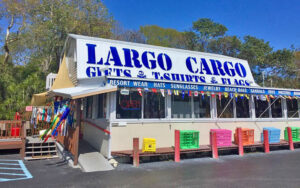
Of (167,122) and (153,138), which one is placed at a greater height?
(167,122)

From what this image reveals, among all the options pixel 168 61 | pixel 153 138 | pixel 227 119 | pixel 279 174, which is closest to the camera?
pixel 279 174

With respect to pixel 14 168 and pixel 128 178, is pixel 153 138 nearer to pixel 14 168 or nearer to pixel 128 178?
pixel 128 178

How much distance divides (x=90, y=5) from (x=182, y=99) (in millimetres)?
20277

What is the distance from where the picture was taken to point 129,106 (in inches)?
357

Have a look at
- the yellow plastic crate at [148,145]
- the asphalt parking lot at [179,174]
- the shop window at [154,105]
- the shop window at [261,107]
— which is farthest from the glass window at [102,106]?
the shop window at [261,107]

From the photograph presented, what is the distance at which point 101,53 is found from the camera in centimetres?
1127

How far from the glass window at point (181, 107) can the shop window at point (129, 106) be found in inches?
65.4

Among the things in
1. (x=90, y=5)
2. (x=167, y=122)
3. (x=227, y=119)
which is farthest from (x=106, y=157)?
(x=90, y=5)

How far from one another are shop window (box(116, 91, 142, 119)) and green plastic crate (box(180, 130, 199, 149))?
200 centimetres

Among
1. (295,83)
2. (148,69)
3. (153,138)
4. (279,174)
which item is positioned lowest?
(279,174)

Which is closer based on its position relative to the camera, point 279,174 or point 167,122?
point 279,174

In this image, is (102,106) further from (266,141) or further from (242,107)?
(266,141)

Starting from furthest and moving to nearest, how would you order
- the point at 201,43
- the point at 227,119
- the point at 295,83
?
the point at 201,43 → the point at 295,83 → the point at 227,119

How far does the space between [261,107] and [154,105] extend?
21.9 feet
